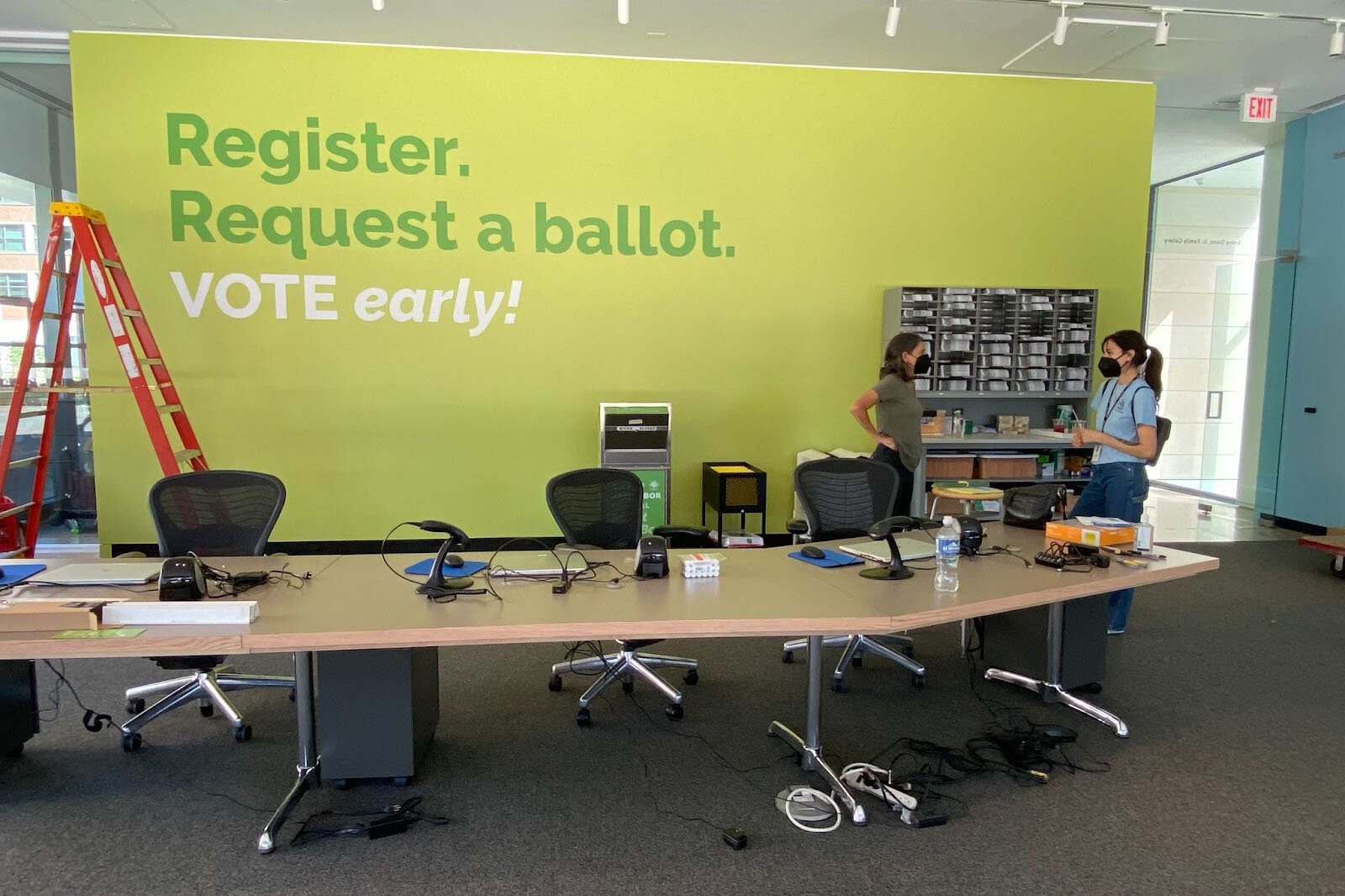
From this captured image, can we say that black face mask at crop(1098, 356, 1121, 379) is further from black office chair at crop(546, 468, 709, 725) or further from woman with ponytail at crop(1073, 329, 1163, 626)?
black office chair at crop(546, 468, 709, 725)

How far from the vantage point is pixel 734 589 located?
114 inches

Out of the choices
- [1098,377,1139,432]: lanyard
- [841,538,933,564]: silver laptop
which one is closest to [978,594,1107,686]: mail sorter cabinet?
[841,538,933,564]: silver laptop

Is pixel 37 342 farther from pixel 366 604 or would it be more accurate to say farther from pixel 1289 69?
pixel 1289 69

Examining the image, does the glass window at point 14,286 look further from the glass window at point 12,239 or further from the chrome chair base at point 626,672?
the chrome chair base at point 626,672

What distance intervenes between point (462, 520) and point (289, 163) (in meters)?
2.78

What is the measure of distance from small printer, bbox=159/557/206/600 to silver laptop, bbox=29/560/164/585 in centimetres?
31

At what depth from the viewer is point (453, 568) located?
3035 millimetres

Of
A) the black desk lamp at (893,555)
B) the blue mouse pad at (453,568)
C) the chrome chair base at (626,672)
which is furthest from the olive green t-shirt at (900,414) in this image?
the blue mouse pad at (453,568)

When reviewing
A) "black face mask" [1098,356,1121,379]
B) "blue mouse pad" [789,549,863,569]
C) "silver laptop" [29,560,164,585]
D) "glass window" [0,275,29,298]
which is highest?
"glass window" [0,275,29,298]

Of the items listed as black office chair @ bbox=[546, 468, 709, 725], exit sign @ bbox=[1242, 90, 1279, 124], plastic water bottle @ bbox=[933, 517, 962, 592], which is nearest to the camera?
plastic water bottle @ bbox=[933, 517, 962, 592]

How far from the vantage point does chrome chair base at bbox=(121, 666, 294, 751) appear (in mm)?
3283

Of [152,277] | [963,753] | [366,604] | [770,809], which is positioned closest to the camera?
[366,604]

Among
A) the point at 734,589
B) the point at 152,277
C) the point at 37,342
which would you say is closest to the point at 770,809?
the point at 734,589

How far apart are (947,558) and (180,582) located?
96.4 inches
